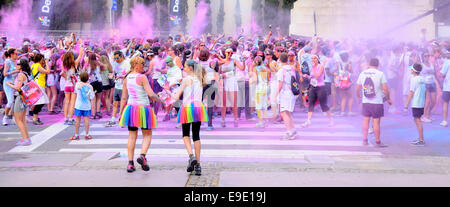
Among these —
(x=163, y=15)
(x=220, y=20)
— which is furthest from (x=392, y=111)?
(x=163, y=15)

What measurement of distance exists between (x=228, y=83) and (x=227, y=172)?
4.93 metres

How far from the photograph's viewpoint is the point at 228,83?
1159 centimetres

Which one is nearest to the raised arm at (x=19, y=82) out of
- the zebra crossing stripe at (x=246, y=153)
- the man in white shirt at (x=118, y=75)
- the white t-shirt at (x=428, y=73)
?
the zebra crossing stripe at (x=246, y=153)

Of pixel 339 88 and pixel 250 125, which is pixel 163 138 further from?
pixel 339 88

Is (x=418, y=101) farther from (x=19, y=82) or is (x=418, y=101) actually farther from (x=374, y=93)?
(x=19, y=82)

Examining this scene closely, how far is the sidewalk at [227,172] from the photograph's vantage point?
6293 mm

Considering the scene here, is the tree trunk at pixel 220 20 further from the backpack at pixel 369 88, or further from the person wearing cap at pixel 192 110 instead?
the person wearing cap at pixel 192 110

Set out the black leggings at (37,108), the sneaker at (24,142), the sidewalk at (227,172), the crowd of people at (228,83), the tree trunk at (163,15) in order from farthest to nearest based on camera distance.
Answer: the tree trunk at (163,15) → the black leggings at (37,108) → the sneaker at (24,142) → the crowd of people at (228,83) → the sidewalk at (227,172)

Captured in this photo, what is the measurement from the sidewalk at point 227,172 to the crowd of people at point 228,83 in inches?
15.5

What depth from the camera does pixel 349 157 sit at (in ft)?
26.8

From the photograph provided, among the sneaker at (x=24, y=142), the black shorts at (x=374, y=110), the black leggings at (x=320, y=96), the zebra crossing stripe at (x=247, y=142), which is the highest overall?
the black leggings at (x=320, y=96)

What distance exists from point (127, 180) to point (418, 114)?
5787 millimetres

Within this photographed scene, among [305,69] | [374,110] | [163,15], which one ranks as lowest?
[374,110]

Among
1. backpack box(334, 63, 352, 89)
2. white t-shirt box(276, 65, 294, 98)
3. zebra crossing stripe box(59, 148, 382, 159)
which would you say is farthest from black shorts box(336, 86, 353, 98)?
zebra crossing stripe box(59, 148, 382, 159)
